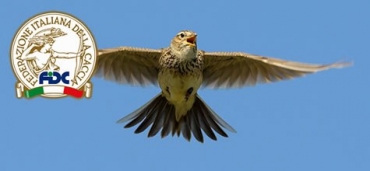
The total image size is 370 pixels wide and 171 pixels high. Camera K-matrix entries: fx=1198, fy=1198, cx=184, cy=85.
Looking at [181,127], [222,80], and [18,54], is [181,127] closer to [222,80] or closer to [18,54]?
[222,80]

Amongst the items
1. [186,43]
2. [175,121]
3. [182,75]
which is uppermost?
[186,43]

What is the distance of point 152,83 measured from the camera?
13438mm

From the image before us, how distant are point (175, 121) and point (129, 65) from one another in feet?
2.70

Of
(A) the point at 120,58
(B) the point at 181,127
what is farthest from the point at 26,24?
(B) the point at 181,127

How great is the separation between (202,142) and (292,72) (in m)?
1.30

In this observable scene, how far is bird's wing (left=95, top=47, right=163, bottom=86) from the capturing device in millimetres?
13000

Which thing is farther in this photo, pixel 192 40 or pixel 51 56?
pixel 51 56

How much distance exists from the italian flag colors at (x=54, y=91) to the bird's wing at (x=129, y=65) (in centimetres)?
47

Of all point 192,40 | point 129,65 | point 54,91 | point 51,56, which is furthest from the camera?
point 129,65

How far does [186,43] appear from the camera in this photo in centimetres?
1253

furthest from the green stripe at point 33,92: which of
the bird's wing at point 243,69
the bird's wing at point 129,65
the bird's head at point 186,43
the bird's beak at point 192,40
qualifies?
the bird's wing at point 243,69

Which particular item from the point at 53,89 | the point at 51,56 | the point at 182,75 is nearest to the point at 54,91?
the point at 53,89

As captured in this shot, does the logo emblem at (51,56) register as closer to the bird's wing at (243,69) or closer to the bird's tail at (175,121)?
the bird's tail at (175,121)

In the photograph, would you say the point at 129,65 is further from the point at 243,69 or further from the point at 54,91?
the point at 243,69
